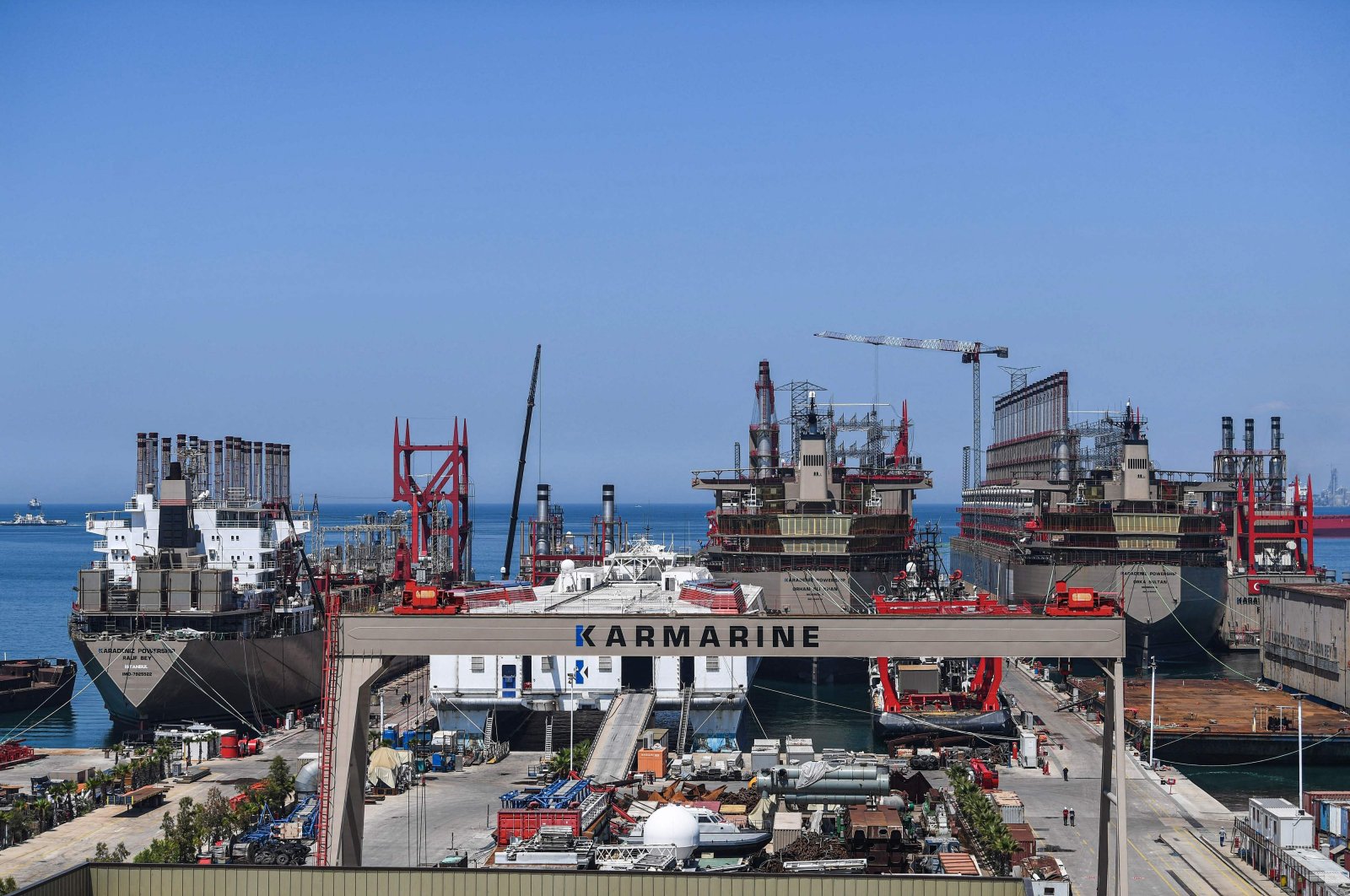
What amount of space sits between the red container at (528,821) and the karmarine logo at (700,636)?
14.2 metres

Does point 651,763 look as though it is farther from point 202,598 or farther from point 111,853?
point 202,598

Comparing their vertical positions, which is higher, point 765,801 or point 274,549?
point 274,549

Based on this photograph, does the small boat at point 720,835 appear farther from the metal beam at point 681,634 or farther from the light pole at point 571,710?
the light pole at point 571,710

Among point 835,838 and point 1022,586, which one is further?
point 1022,586

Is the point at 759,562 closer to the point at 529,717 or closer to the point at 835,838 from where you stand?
the point at 529,717

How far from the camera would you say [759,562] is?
359 feet

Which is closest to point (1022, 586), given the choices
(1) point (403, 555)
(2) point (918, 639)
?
(1) point (403, 555)

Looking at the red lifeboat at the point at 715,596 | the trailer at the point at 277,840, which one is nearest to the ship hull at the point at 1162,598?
the red lifeboat at the point at 715,596

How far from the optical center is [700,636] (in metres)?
38.6

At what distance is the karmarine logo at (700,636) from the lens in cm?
3831

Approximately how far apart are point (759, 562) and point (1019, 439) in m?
95.8

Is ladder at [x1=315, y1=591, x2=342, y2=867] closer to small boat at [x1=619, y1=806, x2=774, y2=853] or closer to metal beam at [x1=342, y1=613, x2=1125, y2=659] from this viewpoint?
metal beam at [x1=342, y1=613, x2=1125, y2=659]

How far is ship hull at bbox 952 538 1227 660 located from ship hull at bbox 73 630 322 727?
5723 centimetres

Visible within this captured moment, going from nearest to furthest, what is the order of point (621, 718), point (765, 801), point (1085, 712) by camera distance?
point (765, 801), point (621, 718), point (1085, 712)
